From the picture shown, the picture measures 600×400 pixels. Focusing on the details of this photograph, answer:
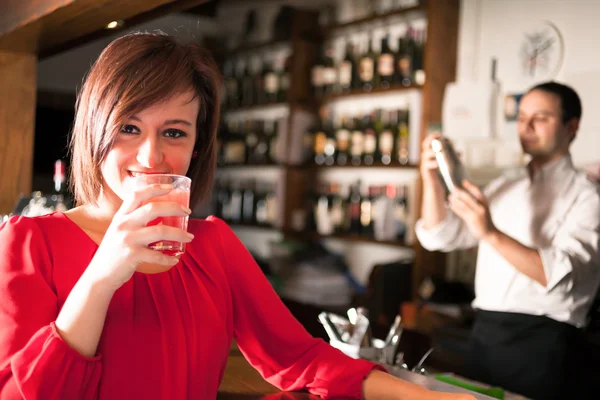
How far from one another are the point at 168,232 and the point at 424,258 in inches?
131

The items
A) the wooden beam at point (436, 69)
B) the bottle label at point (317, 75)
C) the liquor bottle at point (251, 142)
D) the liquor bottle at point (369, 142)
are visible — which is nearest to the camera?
the wooden beam at point (436, 69)

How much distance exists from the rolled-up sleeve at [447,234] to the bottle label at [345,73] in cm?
212

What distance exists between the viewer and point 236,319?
1.38 metres

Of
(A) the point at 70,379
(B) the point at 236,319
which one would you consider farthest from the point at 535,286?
(A) the point at 70,379

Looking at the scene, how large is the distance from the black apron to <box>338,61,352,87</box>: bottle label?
2.54 m

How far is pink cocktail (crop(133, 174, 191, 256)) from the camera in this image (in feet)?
3.14

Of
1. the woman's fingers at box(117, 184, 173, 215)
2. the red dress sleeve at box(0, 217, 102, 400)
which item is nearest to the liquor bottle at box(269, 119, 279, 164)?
Result: the red dress sleeve at box(0, 217, 102, 400)

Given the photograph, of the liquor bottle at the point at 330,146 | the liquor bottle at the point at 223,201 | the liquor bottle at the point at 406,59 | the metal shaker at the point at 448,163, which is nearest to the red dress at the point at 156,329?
the metal shaker at the point at 448,163

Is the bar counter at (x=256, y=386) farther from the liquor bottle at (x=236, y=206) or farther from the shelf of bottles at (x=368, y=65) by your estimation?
the liquor bottle at (x=236, y=206)

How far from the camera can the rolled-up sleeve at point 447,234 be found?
110 inches

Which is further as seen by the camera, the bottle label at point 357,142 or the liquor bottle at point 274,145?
the liquor bottle at point 274,145

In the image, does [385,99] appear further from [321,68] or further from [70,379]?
[70,379]

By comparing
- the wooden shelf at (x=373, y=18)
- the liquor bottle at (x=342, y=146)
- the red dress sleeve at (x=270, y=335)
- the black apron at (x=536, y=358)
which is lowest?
the black apron at (x=536, y=358)

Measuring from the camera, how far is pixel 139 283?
3.95 feet
